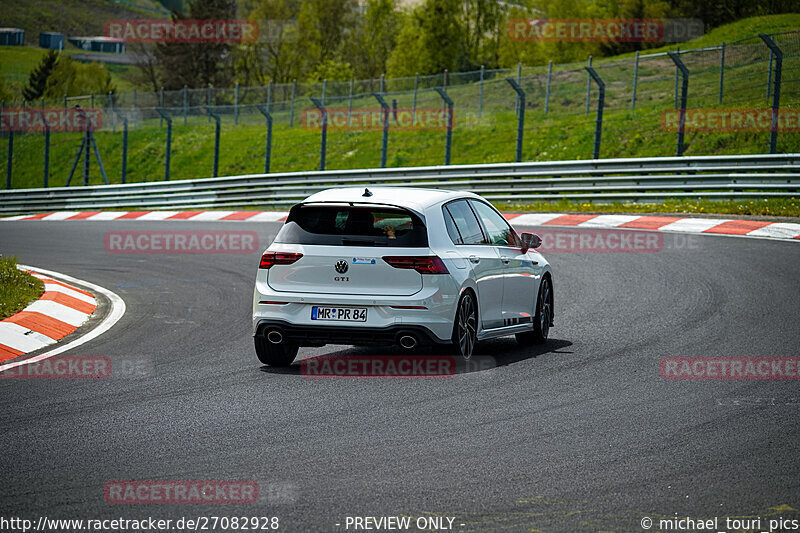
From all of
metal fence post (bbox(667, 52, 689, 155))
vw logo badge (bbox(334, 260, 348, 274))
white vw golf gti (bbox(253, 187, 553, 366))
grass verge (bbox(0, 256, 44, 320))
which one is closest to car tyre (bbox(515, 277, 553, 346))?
white vw golf gti (bbox(253, 187, 553, 366))

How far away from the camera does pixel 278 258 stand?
360 inches

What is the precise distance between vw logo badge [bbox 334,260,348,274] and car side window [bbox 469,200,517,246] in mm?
1766

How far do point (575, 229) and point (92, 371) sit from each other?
518 inches

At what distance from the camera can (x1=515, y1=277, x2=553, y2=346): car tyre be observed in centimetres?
1064

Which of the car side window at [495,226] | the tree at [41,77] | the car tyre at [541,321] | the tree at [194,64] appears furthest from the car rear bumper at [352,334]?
the tree at [41,77]

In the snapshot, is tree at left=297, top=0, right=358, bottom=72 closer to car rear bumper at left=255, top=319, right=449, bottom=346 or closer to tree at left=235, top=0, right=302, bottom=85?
tree at left=235, top=0, right=302, bottom=85

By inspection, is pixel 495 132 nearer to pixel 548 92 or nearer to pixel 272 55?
pixel 548 92

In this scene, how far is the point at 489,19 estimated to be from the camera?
3819 inches

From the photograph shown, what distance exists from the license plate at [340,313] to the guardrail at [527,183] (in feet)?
47.9

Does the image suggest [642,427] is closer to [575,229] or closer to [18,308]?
[18,308]

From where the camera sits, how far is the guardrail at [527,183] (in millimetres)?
21875

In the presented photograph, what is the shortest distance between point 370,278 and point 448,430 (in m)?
2.34

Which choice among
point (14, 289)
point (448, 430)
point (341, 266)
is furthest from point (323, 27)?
point (448, 430)

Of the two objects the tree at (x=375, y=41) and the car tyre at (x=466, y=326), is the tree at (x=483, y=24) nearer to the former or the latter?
the tree at (x=375, y=41)
